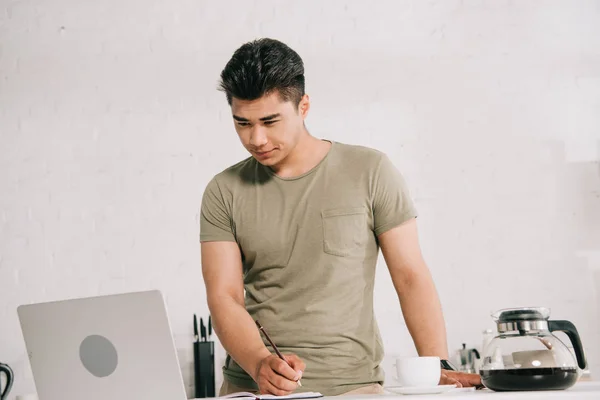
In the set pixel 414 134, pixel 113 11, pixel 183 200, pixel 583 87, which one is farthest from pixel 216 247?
pixel 583 87

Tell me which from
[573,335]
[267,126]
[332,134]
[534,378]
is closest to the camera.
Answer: [534,378]

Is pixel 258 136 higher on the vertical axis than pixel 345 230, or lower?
higher

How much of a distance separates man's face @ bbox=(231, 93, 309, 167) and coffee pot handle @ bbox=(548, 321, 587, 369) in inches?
41.4

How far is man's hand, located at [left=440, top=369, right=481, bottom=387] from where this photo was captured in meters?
1.65

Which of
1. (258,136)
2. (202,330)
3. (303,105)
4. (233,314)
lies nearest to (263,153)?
(258,136)

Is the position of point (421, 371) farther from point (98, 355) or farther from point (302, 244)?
point (302, 244)

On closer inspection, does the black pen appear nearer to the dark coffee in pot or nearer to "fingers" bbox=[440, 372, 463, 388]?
"fingers" bbox=[440, 372, 463, 388]

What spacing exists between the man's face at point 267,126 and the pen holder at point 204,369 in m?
A: 1.42

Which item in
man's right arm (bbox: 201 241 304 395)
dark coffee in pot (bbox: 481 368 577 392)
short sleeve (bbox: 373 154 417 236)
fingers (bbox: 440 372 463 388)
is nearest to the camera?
dark coffee in pot (bbox: 481 368 577 392)

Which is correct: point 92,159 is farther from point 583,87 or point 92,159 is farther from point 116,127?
point 583,87

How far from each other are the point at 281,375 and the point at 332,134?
2255mm

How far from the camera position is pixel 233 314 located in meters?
2.22

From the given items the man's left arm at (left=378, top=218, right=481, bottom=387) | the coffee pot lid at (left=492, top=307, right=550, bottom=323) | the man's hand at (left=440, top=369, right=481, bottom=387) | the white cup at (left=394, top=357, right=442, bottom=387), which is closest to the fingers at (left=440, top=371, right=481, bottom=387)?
the man's hand at (left=440, top=369, right=481, bottom=387)

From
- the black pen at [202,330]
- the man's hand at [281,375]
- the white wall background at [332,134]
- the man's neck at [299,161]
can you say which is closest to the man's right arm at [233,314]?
the man's hand at [281,375]
